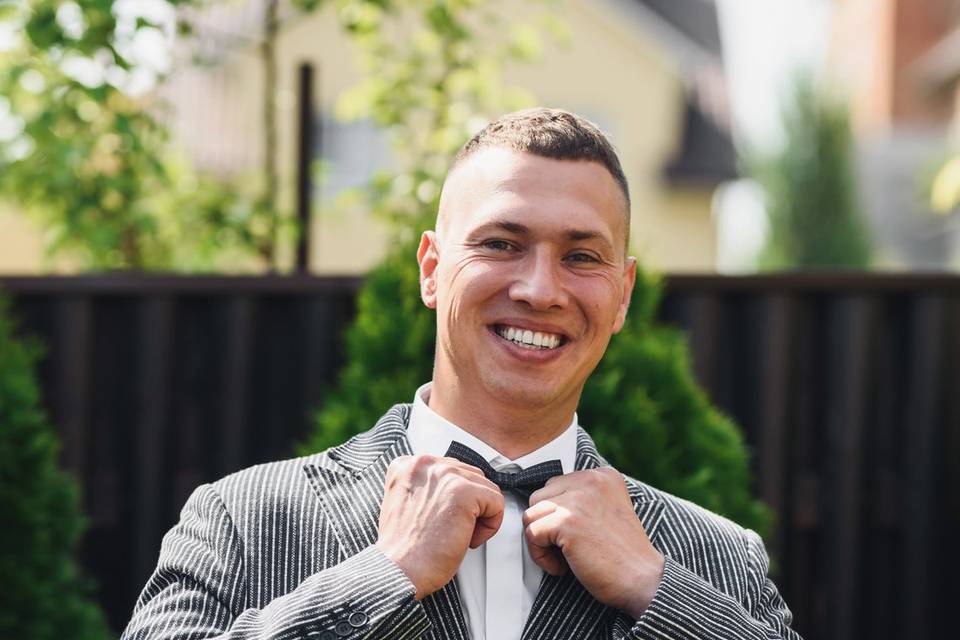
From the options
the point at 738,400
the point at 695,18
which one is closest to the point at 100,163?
the point at 738,400

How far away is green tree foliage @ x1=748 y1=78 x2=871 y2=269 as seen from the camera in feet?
47.0

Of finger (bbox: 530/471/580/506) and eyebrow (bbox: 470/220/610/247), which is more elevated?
eyebrow (bbox: 470/220/610/247)

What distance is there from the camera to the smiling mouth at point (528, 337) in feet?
7.25

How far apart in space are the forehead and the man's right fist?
474 mm

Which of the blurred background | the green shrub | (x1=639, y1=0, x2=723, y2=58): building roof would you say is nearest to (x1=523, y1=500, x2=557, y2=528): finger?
the green shrub

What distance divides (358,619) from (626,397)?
1.67 m

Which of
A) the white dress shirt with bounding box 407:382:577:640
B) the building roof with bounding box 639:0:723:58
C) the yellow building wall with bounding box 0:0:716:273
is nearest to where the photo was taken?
the white dress shirt with bounding box 407:382:577:640

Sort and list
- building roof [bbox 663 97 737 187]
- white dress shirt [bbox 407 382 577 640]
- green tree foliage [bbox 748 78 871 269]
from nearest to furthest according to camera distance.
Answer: white dress shirt [bbox 407 382 577 640]
green tree foliage [bbox 748 78 871 269]
building roof [bbox 663 97 737 187]

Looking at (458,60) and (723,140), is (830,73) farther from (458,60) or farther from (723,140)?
(458,60)

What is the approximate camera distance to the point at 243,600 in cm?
213

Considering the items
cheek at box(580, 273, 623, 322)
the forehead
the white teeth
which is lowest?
the white teeth

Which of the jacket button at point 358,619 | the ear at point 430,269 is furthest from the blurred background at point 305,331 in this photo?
the jacket button at point 358,619

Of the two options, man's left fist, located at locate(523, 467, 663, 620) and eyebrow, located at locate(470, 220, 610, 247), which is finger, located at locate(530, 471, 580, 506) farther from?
eyebrow, located at locate(470, 220, 610, 247)

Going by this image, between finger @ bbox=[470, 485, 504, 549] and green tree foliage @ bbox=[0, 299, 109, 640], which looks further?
green tree foliage @ bbox=[0, 299, 109, 640]
